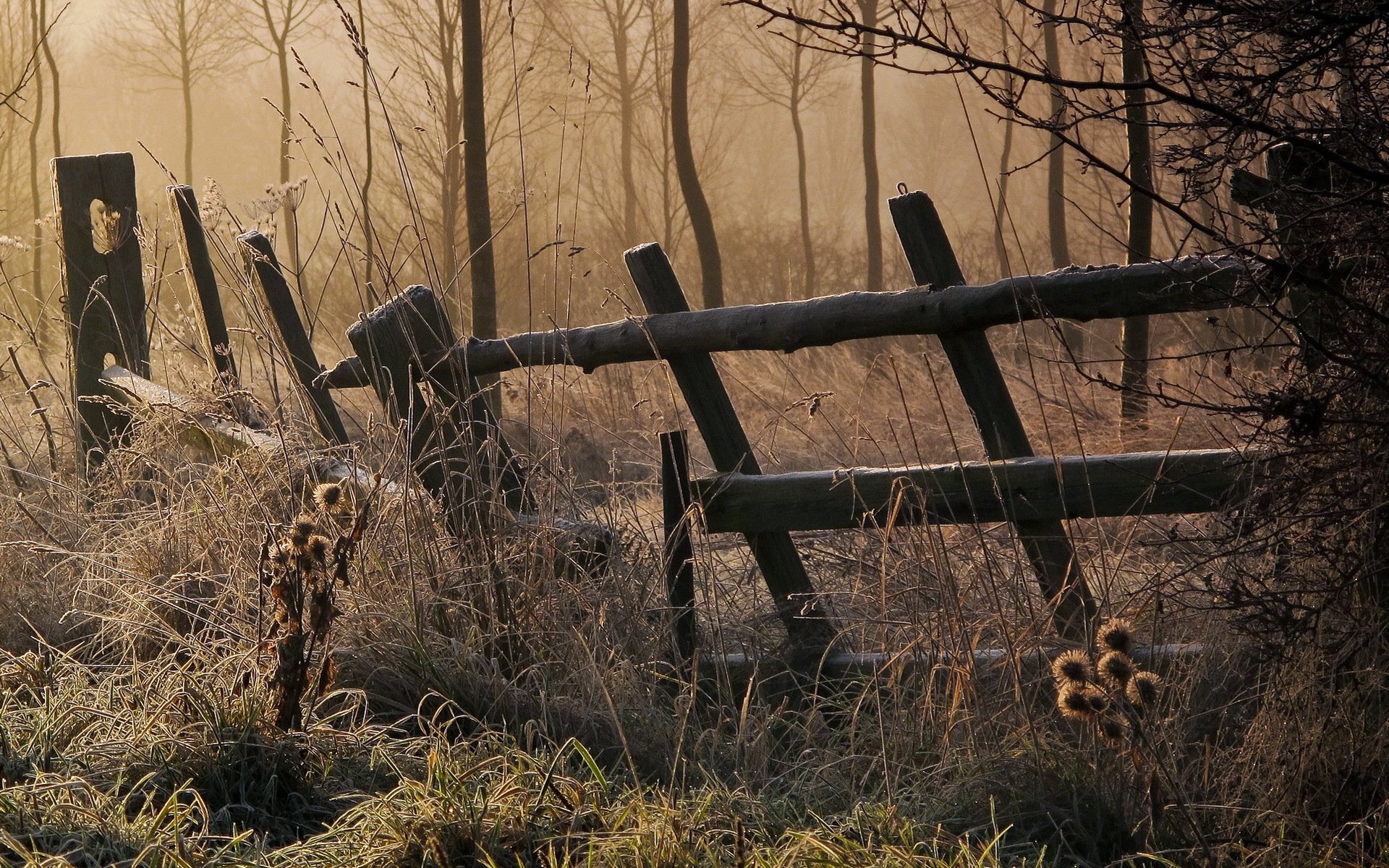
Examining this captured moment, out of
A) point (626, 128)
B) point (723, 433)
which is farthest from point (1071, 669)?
point (626, 128)

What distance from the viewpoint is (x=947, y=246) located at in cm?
307

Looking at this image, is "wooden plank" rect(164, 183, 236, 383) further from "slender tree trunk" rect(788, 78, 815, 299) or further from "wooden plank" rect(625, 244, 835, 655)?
"slender tree trunk" rect(788, 78, 815, 299)

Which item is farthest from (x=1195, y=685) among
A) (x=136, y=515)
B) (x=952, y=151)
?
(x=952, y=151)

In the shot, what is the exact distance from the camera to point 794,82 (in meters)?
→ 19.6

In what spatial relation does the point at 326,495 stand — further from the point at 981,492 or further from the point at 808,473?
the point at 981,492

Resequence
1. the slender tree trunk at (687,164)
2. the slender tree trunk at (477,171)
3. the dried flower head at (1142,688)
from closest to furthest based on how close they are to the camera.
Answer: the dried flower head at (1142,688) → the slender tree trunk at (477,171) → the slender tree trunk at (687,164)

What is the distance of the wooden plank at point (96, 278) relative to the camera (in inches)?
209

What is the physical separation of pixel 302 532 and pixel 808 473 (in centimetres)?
127

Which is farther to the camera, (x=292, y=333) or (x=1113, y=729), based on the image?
(x=292, y=333)

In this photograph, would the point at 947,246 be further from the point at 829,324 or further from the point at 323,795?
the point at 323,795

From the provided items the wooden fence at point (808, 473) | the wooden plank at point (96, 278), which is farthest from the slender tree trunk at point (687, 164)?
the wooden fence at point (808, 473)

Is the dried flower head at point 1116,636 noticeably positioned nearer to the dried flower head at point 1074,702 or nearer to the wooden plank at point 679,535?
the dried flower head at point 1074,702

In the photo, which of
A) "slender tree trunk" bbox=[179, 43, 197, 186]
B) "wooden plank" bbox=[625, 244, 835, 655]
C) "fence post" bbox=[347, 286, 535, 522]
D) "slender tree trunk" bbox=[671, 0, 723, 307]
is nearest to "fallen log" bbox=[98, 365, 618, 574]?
"fence post" bbox=[347, 286, 535, 522]

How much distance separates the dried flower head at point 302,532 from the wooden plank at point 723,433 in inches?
45.4
